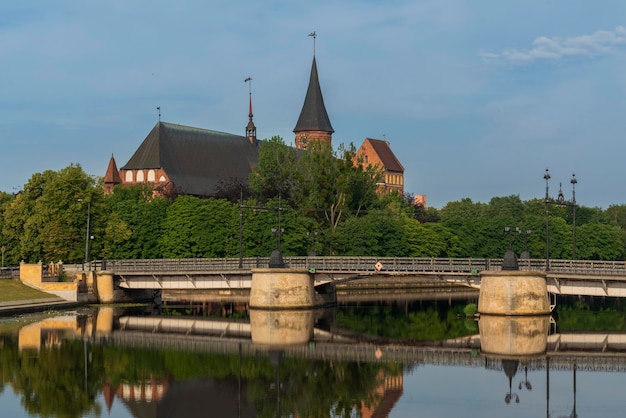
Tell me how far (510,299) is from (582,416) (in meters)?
29.9

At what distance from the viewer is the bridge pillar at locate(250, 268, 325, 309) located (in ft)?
249

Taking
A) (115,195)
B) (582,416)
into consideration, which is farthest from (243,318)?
(115,195)

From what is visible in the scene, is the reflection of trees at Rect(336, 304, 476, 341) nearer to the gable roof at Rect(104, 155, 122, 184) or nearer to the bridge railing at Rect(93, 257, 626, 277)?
the bridge railing at Rect(93, 257, 626, 277)

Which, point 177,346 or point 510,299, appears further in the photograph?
point 510,299

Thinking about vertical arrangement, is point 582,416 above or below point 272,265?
below

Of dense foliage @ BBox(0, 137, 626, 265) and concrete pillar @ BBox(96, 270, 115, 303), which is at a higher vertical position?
dense foliage @ BBox(0, 137, 626, 265)

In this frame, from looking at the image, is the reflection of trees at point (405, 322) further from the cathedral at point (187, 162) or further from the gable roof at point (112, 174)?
the gable roof at point (112, 174)

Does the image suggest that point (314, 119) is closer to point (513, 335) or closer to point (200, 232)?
point (200, 232)

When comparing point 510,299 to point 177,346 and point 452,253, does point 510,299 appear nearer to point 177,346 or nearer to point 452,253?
point 177,346

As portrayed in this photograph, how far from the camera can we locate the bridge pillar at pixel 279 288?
249 ft

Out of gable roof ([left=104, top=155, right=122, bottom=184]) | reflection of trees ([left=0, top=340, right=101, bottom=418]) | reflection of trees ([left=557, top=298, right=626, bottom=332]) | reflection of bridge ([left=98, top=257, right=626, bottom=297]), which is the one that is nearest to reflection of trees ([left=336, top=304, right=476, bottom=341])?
reflection of bridge ([left=98, top=257, right=626, bottom=297])

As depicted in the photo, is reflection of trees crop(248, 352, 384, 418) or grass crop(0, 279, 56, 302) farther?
grass crop(0, 279, 56, 302)

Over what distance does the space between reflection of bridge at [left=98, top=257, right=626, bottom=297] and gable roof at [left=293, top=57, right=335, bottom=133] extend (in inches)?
3317

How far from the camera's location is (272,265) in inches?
3002
